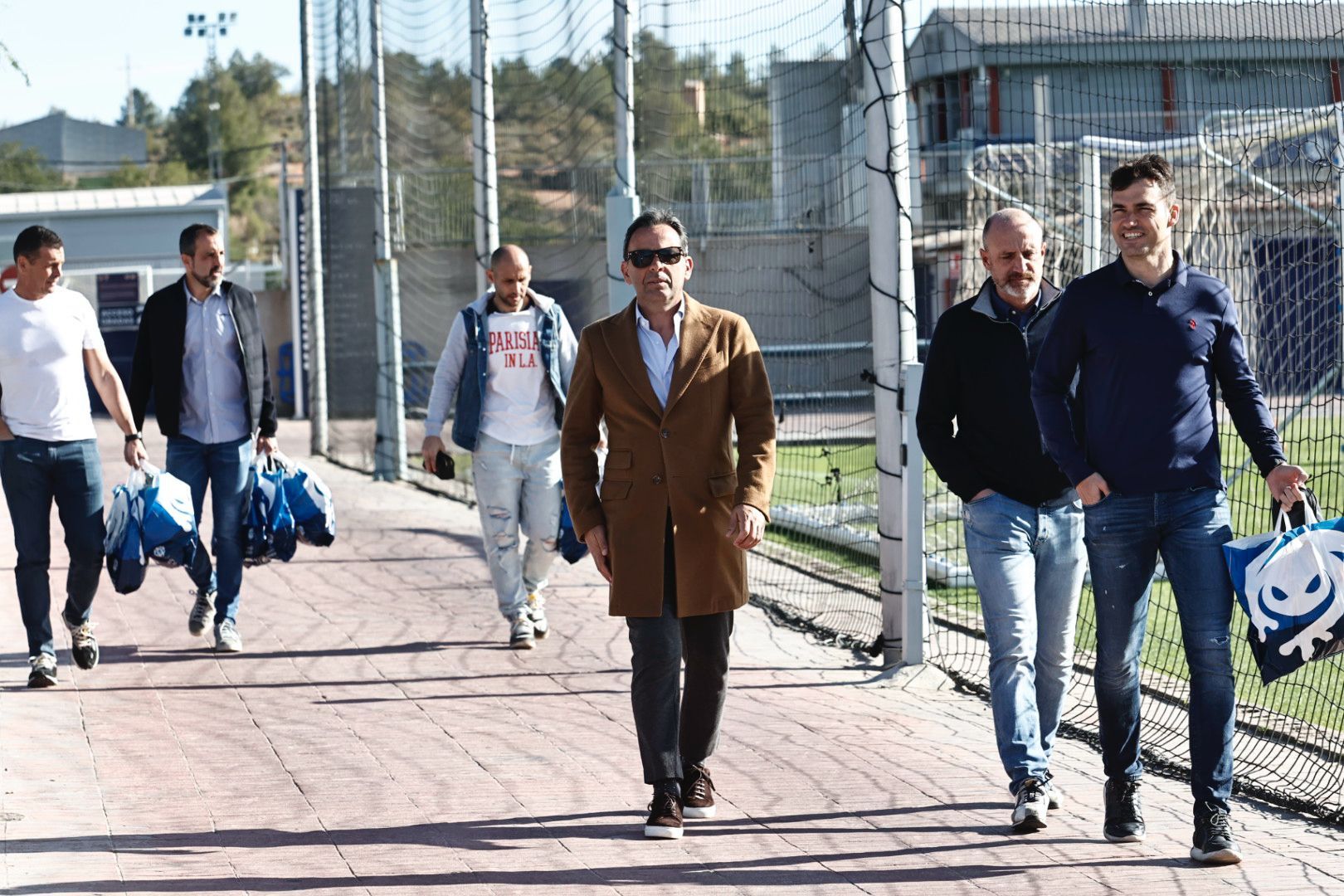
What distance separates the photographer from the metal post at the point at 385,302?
1812 centimetres

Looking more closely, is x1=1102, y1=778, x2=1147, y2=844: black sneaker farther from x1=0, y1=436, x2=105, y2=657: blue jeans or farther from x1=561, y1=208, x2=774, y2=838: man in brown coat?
x1=0, y1=436, x2=105, y2=657: blue jeans

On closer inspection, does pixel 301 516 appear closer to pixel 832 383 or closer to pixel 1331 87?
pixel 832 383

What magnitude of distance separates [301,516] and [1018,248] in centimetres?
442

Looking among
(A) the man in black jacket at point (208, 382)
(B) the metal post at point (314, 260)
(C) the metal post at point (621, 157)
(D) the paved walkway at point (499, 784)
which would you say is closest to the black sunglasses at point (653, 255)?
(D) the paved walkway at point (499, 784)

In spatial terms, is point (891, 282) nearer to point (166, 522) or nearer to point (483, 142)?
point (166, 522)

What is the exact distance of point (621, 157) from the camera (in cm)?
1083

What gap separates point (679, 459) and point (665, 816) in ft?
3.61

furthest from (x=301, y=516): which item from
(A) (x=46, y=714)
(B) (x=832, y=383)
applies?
(B) (x=832, y=383)

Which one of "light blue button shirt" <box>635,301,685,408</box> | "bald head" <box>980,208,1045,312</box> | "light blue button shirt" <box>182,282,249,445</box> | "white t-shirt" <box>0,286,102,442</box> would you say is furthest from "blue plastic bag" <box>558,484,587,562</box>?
"bald head" <box>980,208,1045,312</box>

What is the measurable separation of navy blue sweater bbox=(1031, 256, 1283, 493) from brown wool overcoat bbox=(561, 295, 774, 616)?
3.13ft

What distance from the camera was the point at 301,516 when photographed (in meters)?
8.69

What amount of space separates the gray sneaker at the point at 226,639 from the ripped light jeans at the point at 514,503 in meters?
1.31

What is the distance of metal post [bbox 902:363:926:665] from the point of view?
788 centimetres

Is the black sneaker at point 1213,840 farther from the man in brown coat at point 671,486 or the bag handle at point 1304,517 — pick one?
the man in brown coat at point 671,486
